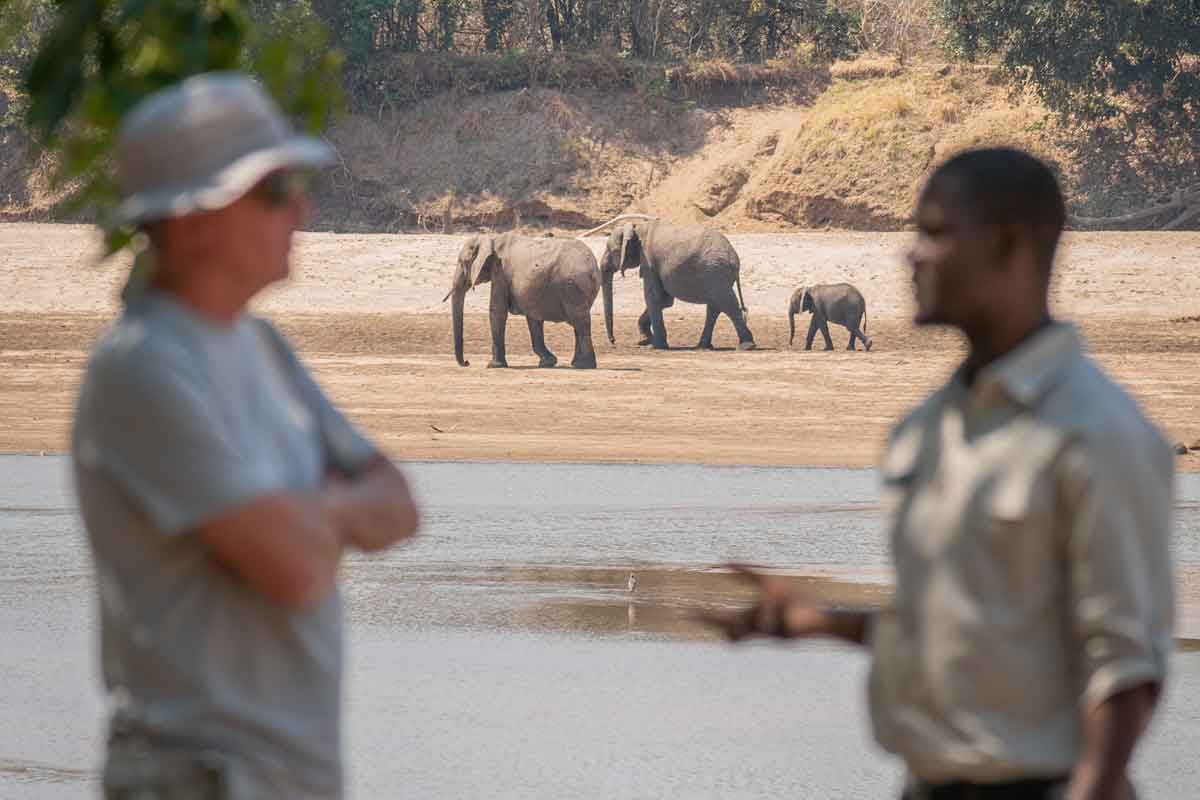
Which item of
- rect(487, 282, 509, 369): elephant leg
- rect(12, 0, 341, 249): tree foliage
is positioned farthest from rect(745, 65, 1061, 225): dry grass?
rect(12, 0, 341, 249): tree foliage

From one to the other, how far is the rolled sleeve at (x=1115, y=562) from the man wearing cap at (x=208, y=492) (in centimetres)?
88

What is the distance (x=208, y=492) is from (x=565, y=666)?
5508 mm

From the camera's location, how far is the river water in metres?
6.22

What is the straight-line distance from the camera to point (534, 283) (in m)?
22.5

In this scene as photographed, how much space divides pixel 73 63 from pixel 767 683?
550 centimetres

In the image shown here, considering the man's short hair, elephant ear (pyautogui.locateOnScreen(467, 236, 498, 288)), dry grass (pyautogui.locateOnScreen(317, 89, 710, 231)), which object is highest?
the man's short hair

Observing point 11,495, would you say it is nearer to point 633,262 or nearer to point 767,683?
point 767,683

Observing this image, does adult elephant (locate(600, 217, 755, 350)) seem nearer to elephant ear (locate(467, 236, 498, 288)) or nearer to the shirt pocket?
elephant ear (locate(467, 236, 498, 288))

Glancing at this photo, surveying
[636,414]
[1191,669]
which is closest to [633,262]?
[636,414]

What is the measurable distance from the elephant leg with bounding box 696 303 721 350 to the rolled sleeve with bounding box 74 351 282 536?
21.5 meters

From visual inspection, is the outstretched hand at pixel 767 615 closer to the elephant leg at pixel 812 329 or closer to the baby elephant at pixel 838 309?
the baby elephant at pixel 838 309

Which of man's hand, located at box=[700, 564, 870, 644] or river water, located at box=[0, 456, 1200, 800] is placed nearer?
man's hand, located at box=[700, 564, 870, 644]

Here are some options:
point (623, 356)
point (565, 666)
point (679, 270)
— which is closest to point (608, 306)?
point (679, 270)

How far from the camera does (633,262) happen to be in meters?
26.2
